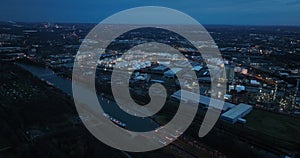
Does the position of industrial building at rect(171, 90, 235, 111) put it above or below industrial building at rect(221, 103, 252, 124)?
above

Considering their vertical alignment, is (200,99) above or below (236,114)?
above

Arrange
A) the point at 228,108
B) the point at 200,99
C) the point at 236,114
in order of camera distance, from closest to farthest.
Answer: the point at 236,114 < the point at 228,108 < the point at 200,99

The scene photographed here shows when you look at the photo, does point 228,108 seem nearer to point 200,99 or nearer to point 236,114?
point 236,114

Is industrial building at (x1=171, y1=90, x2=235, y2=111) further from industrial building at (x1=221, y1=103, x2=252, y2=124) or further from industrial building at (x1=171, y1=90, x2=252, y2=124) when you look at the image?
industrial building at (x1=221, y1=103, x2=252, y2=124)

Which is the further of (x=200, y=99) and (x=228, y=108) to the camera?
(x=200, y=99)

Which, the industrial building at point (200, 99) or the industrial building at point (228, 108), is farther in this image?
the industrial building at point (200, 99)

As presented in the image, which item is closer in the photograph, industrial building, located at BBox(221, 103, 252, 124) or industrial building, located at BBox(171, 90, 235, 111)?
industrial building, located at BBox(221, 103, 252, 124)

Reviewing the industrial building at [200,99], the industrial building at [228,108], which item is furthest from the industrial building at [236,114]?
the industrial building at [200,99]

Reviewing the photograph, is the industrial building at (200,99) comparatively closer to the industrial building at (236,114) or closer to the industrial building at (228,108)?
the industrial building at (228,108)

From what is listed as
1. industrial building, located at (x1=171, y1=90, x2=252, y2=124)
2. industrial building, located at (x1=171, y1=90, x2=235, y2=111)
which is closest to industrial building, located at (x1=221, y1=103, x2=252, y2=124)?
industrial building, located at (x1=171, y1=90, x2=252, y2=124)

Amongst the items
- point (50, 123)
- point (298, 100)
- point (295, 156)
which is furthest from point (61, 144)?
point (298, 100)

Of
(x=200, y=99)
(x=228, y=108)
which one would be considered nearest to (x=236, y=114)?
(x=228, y=108)
